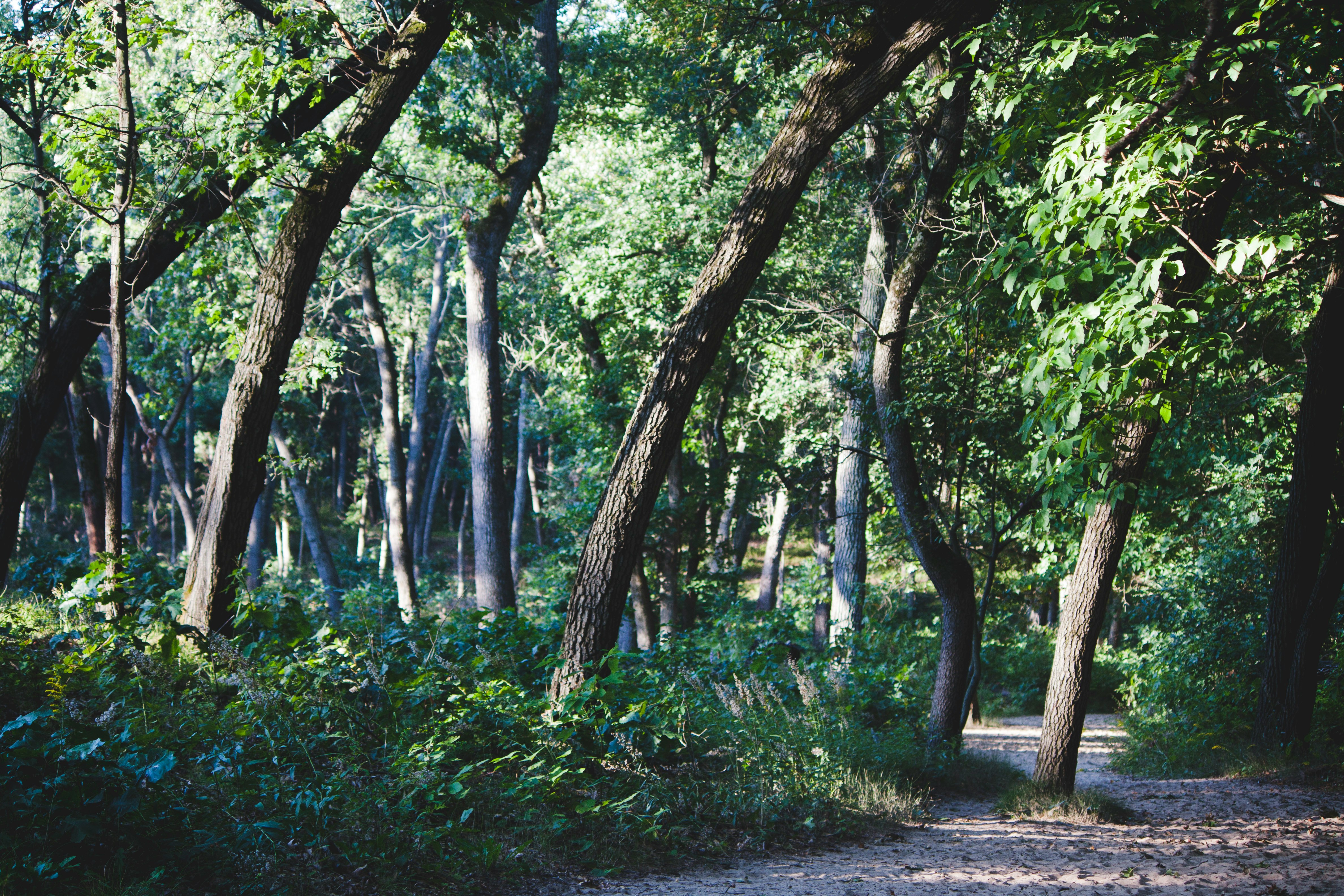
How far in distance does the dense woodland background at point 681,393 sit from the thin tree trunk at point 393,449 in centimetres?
13

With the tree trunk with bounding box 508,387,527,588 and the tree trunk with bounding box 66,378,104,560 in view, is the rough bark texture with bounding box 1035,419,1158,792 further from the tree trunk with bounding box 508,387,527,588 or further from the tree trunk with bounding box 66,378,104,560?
the tree trunk with bounding box 508,387,527,588

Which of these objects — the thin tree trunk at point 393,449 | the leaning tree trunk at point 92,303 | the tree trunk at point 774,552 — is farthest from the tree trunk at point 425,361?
the leaning tree trunk at point 92,303

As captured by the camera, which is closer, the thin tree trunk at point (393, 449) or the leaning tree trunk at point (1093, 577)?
the leaning tree trunk at point (1093, 577)

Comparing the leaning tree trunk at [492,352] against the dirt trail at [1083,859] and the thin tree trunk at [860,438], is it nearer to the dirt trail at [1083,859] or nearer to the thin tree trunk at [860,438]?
the thin tree trunk at [860,438]

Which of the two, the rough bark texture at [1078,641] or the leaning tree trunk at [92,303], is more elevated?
the leaning tree trunk at [92,303]

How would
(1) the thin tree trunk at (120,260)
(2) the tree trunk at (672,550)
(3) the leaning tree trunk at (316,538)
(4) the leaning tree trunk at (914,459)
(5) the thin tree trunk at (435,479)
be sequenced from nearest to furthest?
(1) the thin tree trunk at (120,260) < (4) the leaning tree trunk at (914,459) < (2) the tree trunk at (672,550) < (3) the leaning tree trunk at (316,538) < (5) the thin tree trunk at (435,479)

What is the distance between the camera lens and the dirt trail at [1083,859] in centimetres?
455

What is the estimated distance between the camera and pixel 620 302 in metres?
14.1

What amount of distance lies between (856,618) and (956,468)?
4570 millimetres

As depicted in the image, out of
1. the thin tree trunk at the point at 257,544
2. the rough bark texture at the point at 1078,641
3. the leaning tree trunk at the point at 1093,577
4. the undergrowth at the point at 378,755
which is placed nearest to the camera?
the undergrowth at the point at 378,755

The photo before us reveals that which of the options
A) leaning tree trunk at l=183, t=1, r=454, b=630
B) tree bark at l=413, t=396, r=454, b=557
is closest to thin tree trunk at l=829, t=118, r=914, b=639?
leaning tree trunk at l=183, t=1, r=454, b=630

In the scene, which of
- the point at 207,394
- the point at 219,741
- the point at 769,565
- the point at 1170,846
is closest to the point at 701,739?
the point at 219,741

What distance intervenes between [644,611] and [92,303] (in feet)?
28.6

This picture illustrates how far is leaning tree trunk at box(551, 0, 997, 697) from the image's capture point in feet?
18.5
